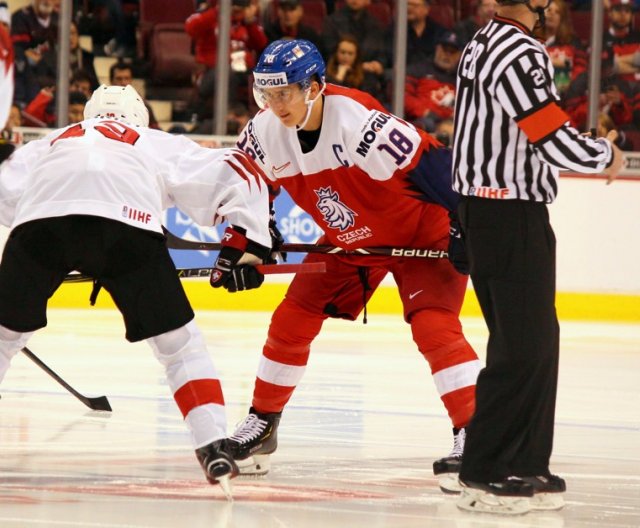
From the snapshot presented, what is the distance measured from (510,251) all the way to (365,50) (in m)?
5.95

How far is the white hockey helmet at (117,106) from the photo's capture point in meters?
3.64

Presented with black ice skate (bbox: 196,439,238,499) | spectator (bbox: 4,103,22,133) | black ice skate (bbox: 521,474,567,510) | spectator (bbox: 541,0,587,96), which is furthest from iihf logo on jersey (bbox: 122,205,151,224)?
spectator (bbox: 541,0,587,96)

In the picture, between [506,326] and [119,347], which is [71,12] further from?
[506,326]

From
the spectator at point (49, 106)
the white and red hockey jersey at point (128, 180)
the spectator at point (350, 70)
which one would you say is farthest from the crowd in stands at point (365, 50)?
the white and red hockey jersey at point (128, 180)

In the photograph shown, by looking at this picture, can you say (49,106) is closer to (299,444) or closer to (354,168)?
(299,444)

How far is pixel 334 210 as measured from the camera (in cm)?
401

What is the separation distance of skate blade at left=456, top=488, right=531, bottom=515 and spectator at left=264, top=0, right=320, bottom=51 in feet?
19.7

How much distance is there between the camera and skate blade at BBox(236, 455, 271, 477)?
155 inches

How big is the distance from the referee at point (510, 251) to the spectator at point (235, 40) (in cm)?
582

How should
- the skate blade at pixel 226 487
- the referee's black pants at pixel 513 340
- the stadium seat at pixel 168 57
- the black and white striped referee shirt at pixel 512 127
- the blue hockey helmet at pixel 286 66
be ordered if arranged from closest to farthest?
the black and white striped referee shirt at pixel 512 127 → the referee's black pants at pixel 513 340 → the skate blade at pixel 226 487 → the blue hockey helmet at pixel 286 66 → the stadium seat at pixel 168 57

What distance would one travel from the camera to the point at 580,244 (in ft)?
27.9

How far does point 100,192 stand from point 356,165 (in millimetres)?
825

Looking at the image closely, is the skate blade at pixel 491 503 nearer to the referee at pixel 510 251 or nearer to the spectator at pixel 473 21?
the referee at pixel 510 251

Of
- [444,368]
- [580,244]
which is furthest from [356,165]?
[580,244]
